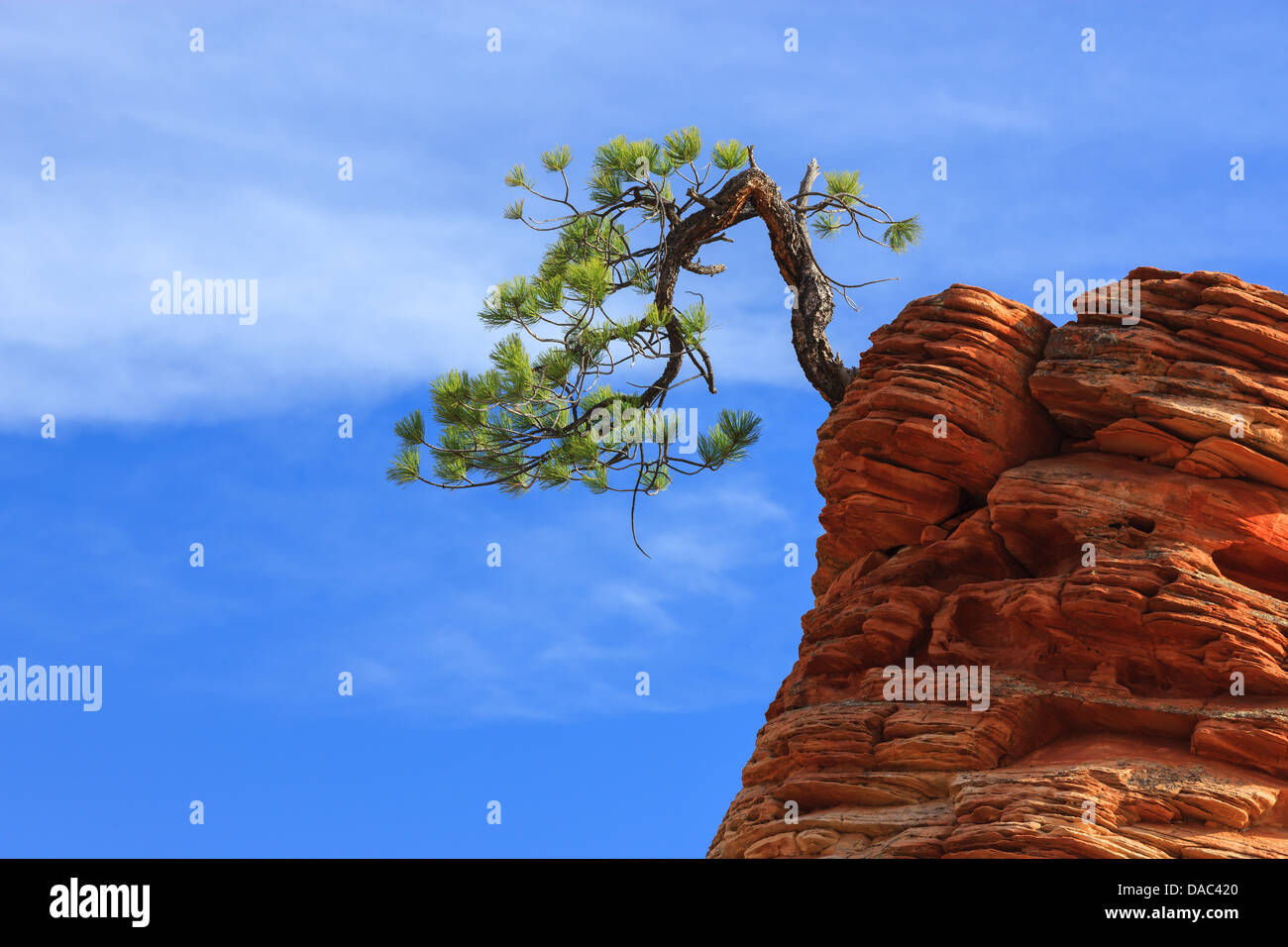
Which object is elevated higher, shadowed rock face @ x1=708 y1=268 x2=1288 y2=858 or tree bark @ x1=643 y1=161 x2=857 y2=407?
tree bark @ x1=643 y1=161 x2=857 y2=407

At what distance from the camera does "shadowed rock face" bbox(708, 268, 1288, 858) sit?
8023 millimetres

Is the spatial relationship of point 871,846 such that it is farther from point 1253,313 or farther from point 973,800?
point 1253,313

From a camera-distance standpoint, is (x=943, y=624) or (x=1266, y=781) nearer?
(x=1266, y=781)

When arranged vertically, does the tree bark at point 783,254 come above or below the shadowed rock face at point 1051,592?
above

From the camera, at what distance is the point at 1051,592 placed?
919 centimetres

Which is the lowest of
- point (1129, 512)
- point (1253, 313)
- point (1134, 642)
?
point (1134, 642)

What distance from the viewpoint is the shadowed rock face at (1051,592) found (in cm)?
802

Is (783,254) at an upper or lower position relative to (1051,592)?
upper

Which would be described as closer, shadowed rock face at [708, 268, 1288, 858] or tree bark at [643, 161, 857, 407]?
shadowed rock face at [708, 268, 1288, 858]

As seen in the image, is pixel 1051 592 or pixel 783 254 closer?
pixel 1051 592

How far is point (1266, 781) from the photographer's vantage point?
8.13m

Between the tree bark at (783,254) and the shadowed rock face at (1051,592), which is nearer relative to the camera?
the shadowed rock face at (1051,592)

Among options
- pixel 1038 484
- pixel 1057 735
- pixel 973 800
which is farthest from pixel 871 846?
A: pixel 1038 484
